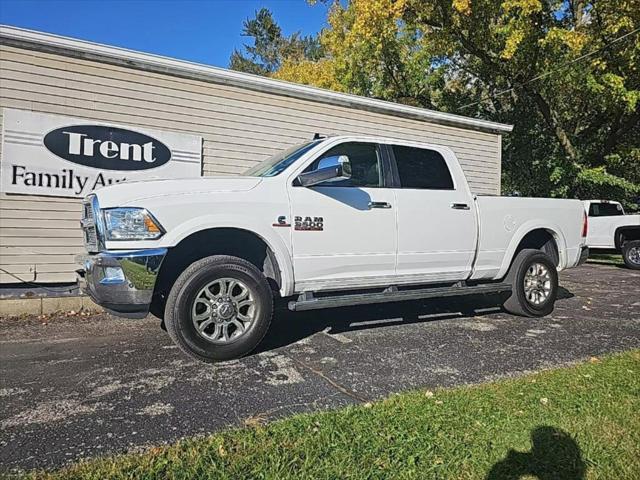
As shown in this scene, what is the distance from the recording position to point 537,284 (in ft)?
20.0

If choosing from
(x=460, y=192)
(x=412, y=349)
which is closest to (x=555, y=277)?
(x=460, y=192)

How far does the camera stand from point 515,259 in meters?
5.98

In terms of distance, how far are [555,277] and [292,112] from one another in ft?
16.1

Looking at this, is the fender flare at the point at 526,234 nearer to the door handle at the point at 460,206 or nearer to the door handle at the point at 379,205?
the door handle at the point at 460,206

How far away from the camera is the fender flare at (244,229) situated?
3975mm

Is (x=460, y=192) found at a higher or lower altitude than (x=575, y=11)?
lower

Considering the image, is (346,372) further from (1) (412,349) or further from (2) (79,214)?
(2) (79,214)

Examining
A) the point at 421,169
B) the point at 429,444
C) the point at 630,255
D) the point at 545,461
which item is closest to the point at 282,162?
the point at 421,169

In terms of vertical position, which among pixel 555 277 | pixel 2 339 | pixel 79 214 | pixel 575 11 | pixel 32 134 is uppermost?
pixel 575 11

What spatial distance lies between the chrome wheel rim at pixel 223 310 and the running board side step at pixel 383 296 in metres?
0.44

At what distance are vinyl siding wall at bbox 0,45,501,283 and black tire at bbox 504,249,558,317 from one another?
13.8ft

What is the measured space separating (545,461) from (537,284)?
3981 mm

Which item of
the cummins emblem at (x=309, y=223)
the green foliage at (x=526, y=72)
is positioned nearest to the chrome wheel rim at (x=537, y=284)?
the cummins emblem at (x=309, y=223)

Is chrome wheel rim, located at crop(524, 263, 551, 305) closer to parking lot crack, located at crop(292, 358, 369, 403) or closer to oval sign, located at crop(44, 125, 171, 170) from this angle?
parking lot crack, located at crop(292, 358, 369, 403)
